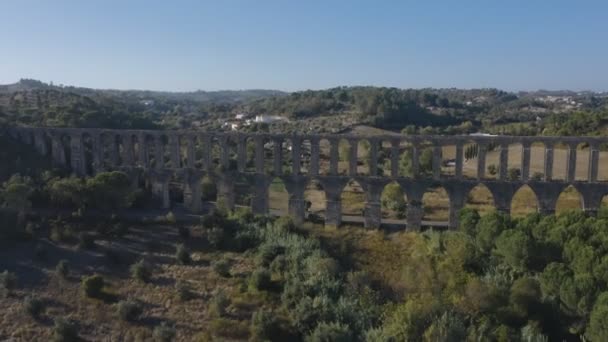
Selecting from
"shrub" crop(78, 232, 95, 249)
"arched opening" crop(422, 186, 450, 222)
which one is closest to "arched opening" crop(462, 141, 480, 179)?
"arched opening" crop(422, 186, 450, 222)

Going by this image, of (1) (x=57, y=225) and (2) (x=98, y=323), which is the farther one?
(1) (x=57, y=225)

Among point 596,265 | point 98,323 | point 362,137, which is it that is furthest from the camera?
point 362,137

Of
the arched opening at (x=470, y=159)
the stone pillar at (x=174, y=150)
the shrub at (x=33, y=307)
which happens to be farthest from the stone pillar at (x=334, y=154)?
the shrub at (x=33, y=307)

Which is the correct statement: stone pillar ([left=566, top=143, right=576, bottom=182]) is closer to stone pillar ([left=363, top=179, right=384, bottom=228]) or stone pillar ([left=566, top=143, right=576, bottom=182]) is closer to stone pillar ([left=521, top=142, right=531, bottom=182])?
stone pillar ([left=521, top=142, right=531, bottom=182])

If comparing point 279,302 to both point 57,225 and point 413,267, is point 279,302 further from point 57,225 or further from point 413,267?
point 57,225

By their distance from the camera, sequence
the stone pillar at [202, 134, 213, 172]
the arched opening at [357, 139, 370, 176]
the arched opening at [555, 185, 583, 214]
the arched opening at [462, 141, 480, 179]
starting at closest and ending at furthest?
the arched opening at [555, 185, 583, 214] → the stone pillar at [202, 134, 213, 172] → the arched opening at [357, 139, 370, 176] → the arched opening at [462, 141, 480, 179]

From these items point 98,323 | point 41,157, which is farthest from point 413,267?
point 41,157
